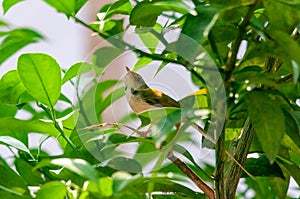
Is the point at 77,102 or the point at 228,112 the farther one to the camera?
the point at 77,102

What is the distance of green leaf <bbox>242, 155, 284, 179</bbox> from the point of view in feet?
1.71

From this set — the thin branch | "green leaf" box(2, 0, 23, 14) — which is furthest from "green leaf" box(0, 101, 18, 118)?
the thin branch

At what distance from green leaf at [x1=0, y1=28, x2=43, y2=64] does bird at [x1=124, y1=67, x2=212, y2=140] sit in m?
0.09

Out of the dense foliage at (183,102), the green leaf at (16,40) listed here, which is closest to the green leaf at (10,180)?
the dense foliage at (183,102)

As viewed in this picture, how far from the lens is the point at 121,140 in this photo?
49cm

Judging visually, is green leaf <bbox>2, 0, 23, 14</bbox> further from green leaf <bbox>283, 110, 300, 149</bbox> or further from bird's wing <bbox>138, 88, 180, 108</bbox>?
green leaf <bbox>283, 110, 300, 149</bbox>

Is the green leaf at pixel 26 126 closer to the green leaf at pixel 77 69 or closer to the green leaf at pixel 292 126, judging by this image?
the green leaf at pixel 77 69

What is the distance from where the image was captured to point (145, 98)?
50 cm

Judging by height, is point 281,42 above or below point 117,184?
above

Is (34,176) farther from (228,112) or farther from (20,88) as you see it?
(228,112)

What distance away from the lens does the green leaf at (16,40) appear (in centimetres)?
48

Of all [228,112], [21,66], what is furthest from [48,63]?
[228,112]

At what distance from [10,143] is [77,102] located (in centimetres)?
9

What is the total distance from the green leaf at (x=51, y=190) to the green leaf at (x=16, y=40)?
142 mm
